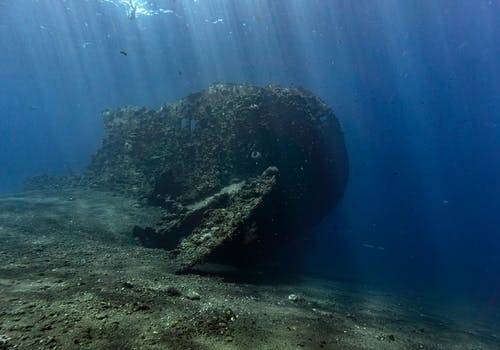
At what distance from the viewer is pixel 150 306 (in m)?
5.12

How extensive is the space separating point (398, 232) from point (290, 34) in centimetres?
5357

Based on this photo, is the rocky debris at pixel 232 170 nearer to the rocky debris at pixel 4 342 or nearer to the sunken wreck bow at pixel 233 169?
the sunken wreck bow at pixel 233 169

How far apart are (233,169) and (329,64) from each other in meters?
47.0

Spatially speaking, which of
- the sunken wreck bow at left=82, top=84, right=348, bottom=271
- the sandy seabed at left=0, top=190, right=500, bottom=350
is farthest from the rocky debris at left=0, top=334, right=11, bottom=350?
the sunken wreck bow at left=82, top=84, right=348, bottom=271

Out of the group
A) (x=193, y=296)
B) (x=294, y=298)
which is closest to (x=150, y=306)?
(x=193, y=296)

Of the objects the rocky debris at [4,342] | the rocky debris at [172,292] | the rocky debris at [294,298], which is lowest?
the rocky debris at [294,298]

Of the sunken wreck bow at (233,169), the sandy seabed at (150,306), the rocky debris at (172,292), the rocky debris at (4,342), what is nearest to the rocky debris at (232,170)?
the sunken wreck bow at (233,169)

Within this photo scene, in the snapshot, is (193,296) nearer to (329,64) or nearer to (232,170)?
(232,170)

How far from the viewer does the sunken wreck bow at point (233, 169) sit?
9375mm

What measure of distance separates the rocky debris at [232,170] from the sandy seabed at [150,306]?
1.09m

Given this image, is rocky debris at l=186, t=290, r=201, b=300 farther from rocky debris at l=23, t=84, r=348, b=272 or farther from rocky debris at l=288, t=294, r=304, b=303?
rocky debris at l=288, t=294, r=304, b=303

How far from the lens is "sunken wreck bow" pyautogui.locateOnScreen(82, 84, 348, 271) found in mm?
9375

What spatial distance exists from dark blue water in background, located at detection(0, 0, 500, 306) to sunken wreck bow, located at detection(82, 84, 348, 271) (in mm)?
8043

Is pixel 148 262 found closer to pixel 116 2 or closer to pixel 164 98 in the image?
pixel 116 2
